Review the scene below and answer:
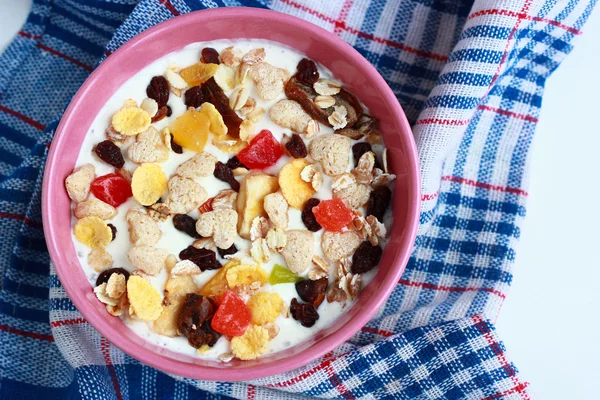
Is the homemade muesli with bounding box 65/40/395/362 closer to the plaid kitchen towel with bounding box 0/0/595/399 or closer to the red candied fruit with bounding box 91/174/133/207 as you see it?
the red candied fruit with bounding box 91/174/133/207

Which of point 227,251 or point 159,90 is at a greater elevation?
point 159,90

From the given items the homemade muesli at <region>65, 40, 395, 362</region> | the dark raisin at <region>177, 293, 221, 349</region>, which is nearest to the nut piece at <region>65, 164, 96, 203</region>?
the homemade muesli at <region>65, 40, 395, 362</region>

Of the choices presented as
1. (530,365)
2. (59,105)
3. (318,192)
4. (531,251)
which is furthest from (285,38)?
(530,365)

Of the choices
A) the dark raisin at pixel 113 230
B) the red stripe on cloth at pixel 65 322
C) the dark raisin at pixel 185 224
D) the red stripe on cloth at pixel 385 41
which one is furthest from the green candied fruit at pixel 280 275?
the red stripe on cloth at pixel 385 41

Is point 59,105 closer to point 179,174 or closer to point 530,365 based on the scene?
point 179,174

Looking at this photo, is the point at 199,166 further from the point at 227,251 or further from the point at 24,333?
the point at 24,333

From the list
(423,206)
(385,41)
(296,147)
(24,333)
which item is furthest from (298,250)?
(24,333)
